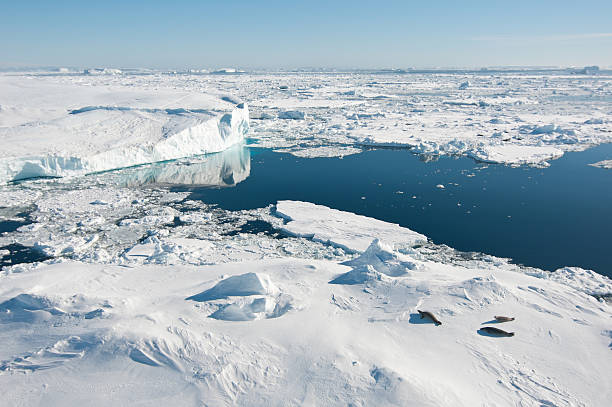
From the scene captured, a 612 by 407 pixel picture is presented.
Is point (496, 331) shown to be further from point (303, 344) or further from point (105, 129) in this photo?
point (105, 129)

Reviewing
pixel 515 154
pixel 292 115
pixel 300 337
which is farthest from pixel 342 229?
pixel 292 115

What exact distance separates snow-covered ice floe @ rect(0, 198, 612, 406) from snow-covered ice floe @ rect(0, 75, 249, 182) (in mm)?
9412

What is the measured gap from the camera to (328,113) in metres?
33.0

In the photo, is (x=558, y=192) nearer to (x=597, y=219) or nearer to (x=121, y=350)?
(x=597, y=219)

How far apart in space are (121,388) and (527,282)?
6995mm

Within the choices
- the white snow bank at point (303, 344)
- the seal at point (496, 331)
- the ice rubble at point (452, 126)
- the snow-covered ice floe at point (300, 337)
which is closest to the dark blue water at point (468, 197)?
the ice rubble at point (452, 126)

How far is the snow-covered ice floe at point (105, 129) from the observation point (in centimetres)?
1579

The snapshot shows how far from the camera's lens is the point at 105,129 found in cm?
1864

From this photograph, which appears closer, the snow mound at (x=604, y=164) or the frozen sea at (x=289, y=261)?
the frozen sea at (x=289, y=261)

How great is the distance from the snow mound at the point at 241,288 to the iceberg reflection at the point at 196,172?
31.3 feet

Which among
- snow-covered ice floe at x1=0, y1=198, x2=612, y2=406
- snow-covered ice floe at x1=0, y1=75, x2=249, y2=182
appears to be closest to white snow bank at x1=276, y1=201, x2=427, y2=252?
snow-covered ice floe at x1=0, y1=198, x2=612, y2=406

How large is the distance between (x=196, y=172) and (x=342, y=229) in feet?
29.6

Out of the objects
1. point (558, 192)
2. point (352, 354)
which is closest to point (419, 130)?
point (558, 192)

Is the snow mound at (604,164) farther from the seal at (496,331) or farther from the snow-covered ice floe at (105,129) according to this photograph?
the snow-covered ice floe at (105,129)
